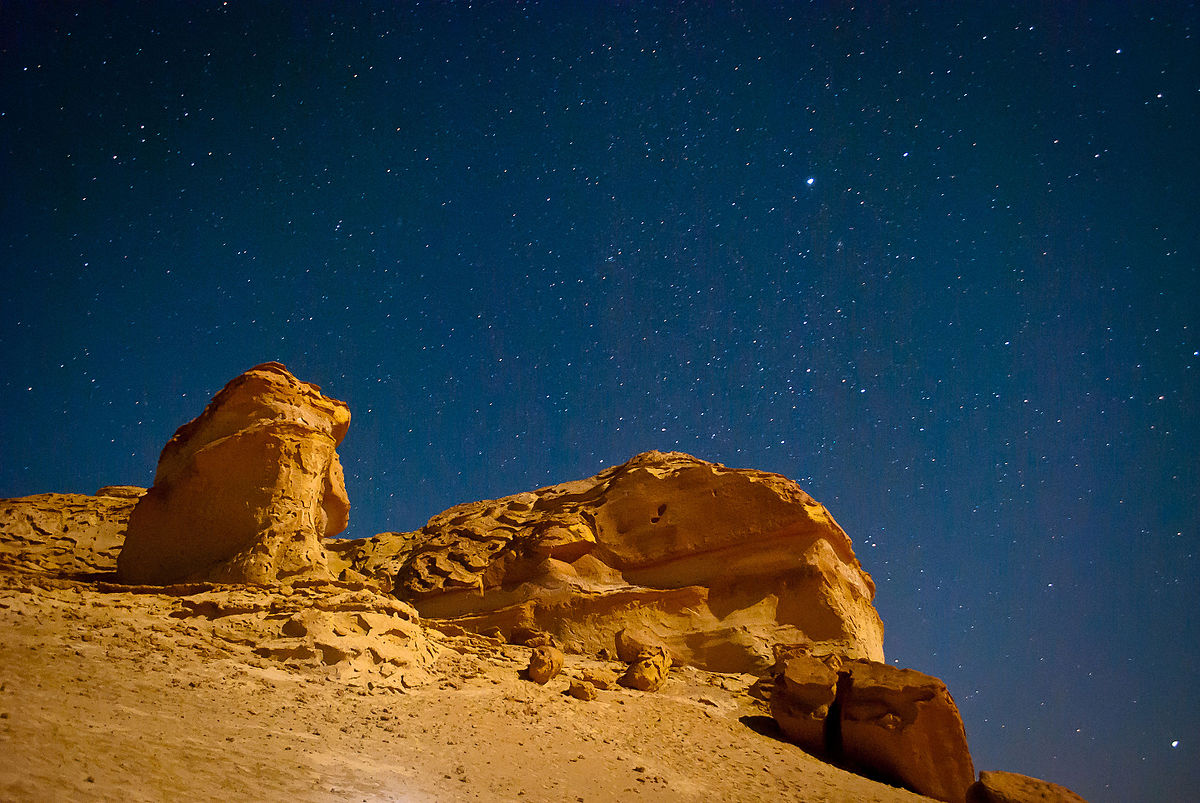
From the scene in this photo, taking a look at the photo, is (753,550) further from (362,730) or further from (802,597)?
(362,730)

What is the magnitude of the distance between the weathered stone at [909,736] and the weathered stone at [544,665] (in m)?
4.21

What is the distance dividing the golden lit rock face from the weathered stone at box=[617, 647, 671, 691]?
18.4ft

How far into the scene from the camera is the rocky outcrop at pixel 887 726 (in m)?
8.59

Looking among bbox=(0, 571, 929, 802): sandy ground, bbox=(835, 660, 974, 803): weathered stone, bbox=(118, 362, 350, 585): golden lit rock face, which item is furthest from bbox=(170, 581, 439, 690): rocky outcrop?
bbox=(835, 660, 974, 803): weathered stone

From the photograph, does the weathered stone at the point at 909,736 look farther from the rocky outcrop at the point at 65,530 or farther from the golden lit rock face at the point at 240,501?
the rocky outcrop at the point at 65,530

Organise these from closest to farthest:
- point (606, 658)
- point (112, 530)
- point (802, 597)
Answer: point (606, 658), point (802, 597), point (112, 530)

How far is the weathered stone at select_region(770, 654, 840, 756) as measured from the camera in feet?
30.5

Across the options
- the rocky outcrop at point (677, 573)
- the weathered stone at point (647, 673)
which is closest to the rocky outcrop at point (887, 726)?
the weathered stone at point (647, 673)

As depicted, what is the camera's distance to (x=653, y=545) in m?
15.4

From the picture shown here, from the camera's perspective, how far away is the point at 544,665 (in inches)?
373

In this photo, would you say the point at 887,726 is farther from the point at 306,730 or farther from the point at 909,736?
the point at 306,730

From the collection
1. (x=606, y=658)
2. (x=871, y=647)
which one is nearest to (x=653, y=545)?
(x=606, y=658)

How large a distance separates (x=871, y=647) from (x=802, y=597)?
2.17m

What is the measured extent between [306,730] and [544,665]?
4006mm
